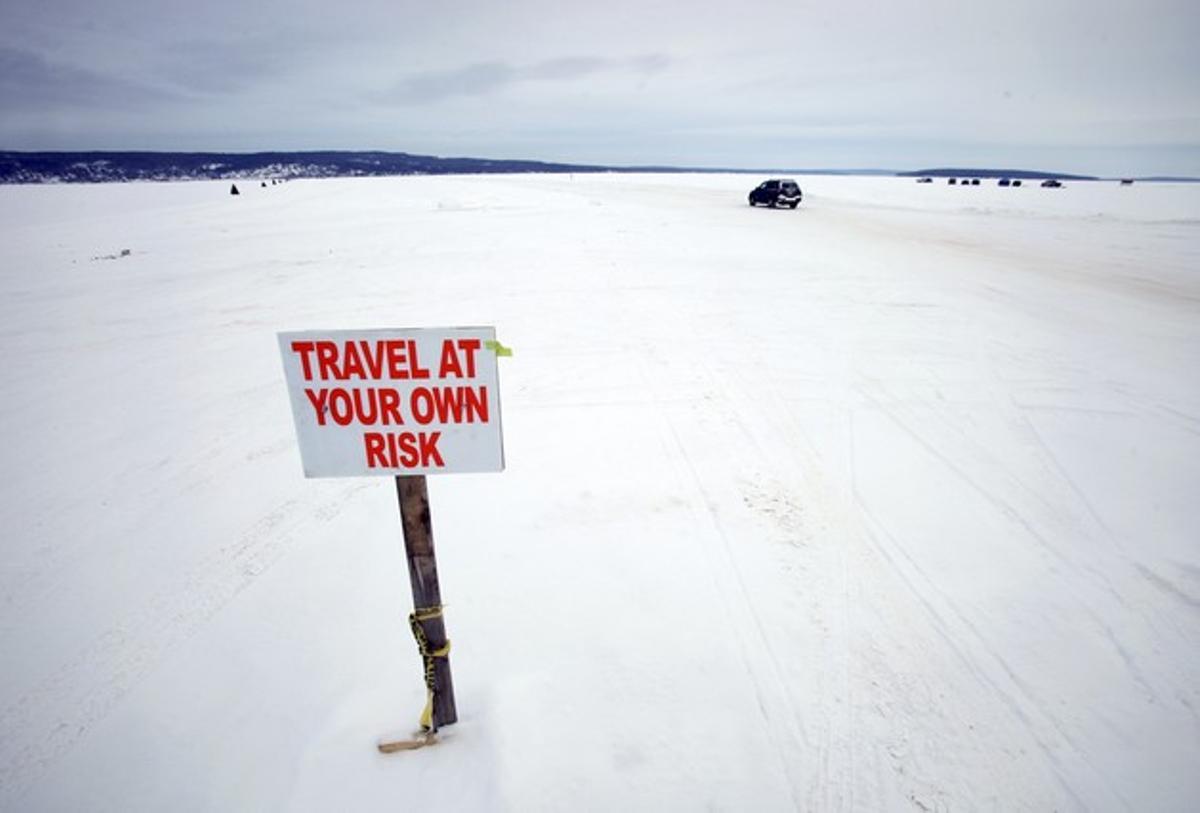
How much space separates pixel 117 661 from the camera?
10.2 ft

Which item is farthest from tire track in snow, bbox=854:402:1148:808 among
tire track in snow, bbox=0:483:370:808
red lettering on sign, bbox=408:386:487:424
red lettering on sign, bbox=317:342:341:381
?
tire track in snow, bbox=0:483:370:808

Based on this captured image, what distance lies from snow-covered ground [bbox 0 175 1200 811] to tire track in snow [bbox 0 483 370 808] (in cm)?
2

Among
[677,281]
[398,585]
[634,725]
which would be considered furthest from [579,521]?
[677,281]

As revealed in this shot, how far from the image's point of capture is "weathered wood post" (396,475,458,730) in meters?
2.28

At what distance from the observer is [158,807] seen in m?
2.45

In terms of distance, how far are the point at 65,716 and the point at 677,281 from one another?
1020cm

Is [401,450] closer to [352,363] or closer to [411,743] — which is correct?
[352,363]

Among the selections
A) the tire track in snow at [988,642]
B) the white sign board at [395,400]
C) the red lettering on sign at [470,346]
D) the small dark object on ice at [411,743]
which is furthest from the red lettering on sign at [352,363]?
the tire track in snow at [988,642]

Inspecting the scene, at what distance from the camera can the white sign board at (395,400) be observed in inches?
78.9

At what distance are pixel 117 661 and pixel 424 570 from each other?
2214mm

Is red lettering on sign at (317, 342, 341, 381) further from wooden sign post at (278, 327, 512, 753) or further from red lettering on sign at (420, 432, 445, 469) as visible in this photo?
red lettering on sign at (420, 432, 445, 469)

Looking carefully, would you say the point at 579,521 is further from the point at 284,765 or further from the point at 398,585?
the point at 284,765

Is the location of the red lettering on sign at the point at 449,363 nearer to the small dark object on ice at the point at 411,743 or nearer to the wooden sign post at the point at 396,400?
the wooden sign post at the point at 396,400

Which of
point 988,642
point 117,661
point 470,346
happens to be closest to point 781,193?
point 988,642
